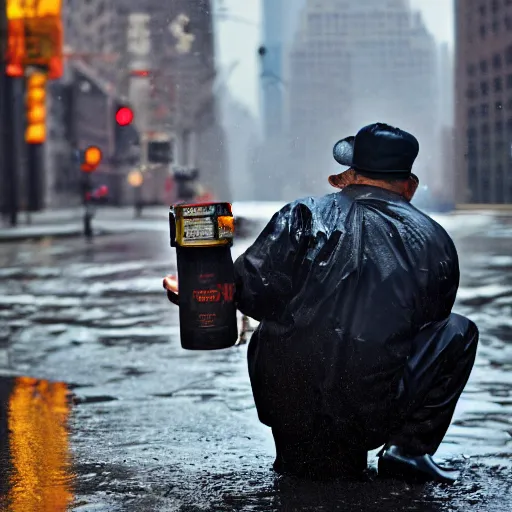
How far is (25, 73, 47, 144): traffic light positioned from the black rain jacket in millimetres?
47850

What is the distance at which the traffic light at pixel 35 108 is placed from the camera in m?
50.7

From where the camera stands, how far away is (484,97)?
90312mm

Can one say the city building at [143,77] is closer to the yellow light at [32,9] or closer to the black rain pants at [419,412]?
the yellow light at [32,9]

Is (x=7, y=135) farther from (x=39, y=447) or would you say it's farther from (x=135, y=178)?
(x=39, y=447)

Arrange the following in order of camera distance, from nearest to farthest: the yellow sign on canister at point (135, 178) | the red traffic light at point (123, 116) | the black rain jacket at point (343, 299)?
1. the black rain jacket at point (343, 299)
2. the red traffic light at point (123, 116)
3. the yellow sign on canister at point (135, 178)

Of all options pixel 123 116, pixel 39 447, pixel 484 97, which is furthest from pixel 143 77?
pixel 39 447

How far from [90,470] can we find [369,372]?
133cm

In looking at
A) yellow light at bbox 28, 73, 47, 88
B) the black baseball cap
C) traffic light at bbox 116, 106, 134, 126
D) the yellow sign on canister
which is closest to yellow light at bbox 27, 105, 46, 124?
yellow light at bbox 28, 73, 47, 88

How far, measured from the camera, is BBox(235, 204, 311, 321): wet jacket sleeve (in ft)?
13.3

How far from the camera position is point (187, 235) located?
4.04 metres

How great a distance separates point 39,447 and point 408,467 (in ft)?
5.86

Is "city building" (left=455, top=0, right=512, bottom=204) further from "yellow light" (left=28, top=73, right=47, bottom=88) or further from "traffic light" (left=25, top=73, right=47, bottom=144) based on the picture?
"traffic light" (left=25, top=73, right=47, bottom=144)

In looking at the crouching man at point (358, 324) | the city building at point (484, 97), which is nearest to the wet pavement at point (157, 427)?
the crouching man at point (358, 324)

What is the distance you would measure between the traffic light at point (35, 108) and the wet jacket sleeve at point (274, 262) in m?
47.8
